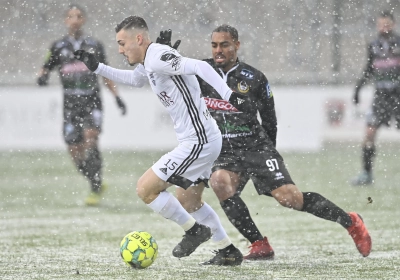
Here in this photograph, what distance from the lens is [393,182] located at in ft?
37.5

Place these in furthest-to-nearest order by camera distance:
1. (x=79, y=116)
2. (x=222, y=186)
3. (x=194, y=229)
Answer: (x=79, y=116) < (x=222, y=186) < (x=194, y=229)

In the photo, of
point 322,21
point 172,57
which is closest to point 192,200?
point 172,57

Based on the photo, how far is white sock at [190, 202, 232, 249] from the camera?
589cm

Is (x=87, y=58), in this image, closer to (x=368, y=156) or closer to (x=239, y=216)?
(x=239, y=216)

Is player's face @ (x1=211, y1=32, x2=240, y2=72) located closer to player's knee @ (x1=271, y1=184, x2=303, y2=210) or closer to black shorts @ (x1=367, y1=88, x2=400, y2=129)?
player's knee @ (x1=271, y1=184, x2=303, y2=210)

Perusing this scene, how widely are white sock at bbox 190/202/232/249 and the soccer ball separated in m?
0.55

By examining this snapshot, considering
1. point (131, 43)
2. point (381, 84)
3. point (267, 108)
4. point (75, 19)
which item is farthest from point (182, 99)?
point (381, 84)

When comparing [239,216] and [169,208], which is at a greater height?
[169,208]

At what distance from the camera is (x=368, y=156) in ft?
36.3

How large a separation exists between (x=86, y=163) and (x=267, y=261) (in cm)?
455

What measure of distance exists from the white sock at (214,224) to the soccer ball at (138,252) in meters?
0.55

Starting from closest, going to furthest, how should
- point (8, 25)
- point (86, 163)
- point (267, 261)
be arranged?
point (267, 261), point (86, 163), point (8, 25)

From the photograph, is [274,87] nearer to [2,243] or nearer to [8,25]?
[8,25]

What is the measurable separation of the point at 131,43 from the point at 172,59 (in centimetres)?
41
